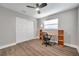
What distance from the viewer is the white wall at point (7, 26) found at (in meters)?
3.69

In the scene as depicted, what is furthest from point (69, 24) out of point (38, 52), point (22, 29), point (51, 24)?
point (22, 29)

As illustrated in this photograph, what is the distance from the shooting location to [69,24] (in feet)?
13.8

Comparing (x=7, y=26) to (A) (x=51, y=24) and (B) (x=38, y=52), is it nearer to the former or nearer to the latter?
(B) (x=38, y=52)

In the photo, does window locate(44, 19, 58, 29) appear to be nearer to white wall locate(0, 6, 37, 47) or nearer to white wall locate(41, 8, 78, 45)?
white wall locate(41, 8, 78, 45)

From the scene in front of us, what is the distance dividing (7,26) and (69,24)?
3.70m

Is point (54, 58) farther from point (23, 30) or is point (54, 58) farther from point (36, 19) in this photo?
point (36, 19)

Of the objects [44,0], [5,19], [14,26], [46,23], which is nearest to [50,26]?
[46,23]

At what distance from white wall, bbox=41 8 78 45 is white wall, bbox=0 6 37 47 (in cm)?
319

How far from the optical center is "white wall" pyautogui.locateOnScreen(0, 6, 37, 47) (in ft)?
12.1

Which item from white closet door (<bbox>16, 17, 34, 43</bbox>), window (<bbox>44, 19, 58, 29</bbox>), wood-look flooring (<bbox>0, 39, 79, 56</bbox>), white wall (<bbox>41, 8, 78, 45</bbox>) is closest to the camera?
wood-look flooring (<bbox>0, 39, 79, 56</bbox>)

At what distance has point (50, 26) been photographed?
19.3 feet

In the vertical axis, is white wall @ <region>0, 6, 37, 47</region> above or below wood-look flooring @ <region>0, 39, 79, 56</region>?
above

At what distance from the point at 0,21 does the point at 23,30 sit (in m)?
2.18

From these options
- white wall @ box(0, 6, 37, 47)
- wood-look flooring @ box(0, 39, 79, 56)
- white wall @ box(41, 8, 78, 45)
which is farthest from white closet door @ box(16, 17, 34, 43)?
white wall @ box(41, 8, 78, 45)
